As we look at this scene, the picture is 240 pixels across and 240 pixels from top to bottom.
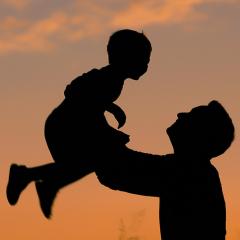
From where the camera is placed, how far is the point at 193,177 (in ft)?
25.2

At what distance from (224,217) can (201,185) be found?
0.46 meters

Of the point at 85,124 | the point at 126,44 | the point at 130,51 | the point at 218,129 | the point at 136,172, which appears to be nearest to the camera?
the point at 218,129

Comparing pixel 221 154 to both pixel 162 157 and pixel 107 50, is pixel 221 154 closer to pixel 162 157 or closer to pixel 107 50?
pixel 162 157

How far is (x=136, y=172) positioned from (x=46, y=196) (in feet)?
5.13

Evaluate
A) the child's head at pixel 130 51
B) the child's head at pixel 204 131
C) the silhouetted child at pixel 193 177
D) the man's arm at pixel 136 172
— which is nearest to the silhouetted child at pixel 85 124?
the child's head at pixel 130 51

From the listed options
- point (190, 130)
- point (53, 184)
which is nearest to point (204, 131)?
point (190, 130)

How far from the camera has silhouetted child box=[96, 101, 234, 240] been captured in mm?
7504

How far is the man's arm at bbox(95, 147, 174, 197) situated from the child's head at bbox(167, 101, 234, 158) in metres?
0.27

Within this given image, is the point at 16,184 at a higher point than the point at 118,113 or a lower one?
lower

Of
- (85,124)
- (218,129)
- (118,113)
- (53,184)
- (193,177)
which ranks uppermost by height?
(118,113)

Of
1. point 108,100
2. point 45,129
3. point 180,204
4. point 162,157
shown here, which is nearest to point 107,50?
point 108,100

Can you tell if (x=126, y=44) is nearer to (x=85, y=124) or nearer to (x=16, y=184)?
(x=85, y=124)

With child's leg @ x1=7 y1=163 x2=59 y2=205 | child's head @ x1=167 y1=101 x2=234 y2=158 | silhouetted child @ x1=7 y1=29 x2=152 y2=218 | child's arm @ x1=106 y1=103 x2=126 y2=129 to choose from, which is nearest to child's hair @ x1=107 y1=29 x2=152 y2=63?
silhouetted child @ x1=7 y1=29 x2=152 y2=218

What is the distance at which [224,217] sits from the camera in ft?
25.2
